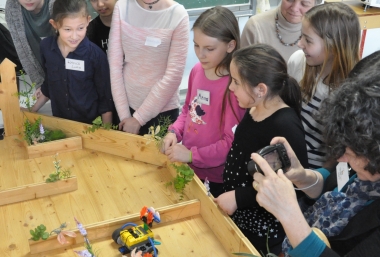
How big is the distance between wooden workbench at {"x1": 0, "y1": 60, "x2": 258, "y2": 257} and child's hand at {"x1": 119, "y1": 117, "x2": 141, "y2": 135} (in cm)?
18

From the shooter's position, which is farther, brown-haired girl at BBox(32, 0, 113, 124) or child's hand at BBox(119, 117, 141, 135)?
child's hand at BBox(119, 117, 141, 135)

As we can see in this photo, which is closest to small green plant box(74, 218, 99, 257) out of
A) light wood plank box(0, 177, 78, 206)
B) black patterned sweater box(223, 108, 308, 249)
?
light wood plank box(0, 177, 78, 206)

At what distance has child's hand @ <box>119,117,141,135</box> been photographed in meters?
2.40

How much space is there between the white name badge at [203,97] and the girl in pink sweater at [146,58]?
31 cm

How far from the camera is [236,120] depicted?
6.48 ft

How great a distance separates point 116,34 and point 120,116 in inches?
18.0

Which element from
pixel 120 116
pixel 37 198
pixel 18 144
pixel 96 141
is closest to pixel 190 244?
pixel 37 198

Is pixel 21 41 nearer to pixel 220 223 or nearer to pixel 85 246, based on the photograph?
pixel 85 246

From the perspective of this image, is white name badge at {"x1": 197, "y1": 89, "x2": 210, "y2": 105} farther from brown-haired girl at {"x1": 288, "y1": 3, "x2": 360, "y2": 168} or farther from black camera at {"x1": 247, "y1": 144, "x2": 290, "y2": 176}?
black camera at {"x1": 247, "y1": 144, "x2": 290, "y2": 176}

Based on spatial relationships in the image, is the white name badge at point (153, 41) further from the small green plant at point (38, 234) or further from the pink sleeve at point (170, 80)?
the small green plant at point (38, 234)

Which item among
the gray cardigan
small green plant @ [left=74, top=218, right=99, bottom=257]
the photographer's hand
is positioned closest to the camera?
small green plant @ [left=74, top=218, right=99, bottom=257]

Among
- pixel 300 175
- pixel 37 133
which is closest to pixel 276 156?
pixel 300 175

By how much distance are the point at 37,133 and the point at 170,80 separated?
0.76 metres

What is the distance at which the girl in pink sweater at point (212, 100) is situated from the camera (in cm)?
199
